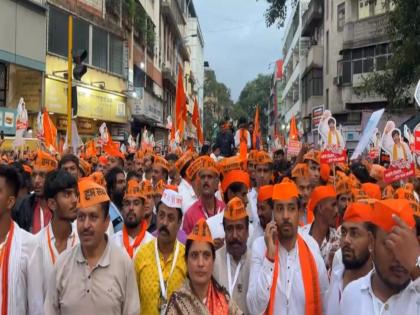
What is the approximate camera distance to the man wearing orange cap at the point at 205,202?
6.13 metres

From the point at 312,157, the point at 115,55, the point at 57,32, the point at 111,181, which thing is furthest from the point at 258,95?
the point at 111,181

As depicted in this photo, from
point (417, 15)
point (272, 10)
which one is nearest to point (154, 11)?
point (272, 10)

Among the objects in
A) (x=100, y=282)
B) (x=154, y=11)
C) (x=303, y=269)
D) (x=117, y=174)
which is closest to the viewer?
(x=100, y=282)

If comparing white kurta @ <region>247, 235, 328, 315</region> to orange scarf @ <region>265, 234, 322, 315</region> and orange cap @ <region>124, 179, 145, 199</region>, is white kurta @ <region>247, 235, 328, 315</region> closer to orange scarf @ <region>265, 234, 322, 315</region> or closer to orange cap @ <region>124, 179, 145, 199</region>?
orange scarf @ <region>265, 234, 322, 315</region>

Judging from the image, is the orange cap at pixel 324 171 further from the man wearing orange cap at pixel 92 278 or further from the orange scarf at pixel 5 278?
the orange scarf at pixel 5 278

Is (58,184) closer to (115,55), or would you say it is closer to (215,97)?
(115,55)

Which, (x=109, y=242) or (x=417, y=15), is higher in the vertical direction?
(x=417, y=15)

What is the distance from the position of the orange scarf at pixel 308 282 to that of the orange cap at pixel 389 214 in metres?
1.35

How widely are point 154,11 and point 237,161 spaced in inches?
1429

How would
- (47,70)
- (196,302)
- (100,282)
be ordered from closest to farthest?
(196,302), (100,282), (47,70)

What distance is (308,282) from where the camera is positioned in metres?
4.20

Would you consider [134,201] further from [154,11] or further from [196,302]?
[154,11]

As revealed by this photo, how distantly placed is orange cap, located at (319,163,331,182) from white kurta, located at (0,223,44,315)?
217 inches

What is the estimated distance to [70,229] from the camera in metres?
4.56
